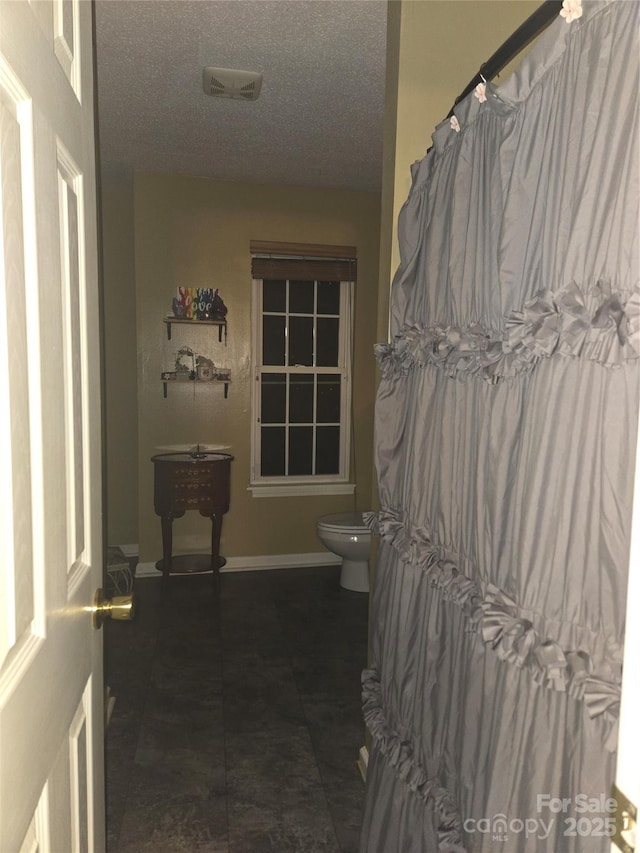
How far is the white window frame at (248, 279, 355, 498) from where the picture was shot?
167 inches

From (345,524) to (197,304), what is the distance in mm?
1780

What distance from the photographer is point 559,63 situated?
100cm

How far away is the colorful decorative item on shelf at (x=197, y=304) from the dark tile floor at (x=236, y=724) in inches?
72.4

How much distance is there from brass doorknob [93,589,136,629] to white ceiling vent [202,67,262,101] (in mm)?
2323

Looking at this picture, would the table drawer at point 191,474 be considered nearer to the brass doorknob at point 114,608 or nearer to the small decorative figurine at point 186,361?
the small decorative figurine at point 186,361

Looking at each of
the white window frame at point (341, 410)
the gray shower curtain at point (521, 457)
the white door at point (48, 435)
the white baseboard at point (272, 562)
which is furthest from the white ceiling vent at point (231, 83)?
the white baseboard at point (272, 562)

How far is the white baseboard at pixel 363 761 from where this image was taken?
2.12m

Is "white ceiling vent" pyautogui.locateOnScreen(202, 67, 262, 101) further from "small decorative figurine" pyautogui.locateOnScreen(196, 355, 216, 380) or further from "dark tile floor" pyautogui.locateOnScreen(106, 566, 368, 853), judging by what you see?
"dark tile floor" pyautogui.locateOnScreen(106, 566, 368, 853)

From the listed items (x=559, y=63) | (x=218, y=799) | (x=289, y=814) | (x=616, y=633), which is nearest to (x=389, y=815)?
(x=289, y=814)

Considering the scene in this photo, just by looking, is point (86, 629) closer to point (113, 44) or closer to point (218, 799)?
point (218, 799)

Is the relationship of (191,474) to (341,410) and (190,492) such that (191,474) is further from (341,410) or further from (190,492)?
(341,410)

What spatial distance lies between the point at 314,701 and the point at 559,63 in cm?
247

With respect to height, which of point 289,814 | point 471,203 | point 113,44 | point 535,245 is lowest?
point 289,814

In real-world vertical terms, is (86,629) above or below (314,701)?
A: above
